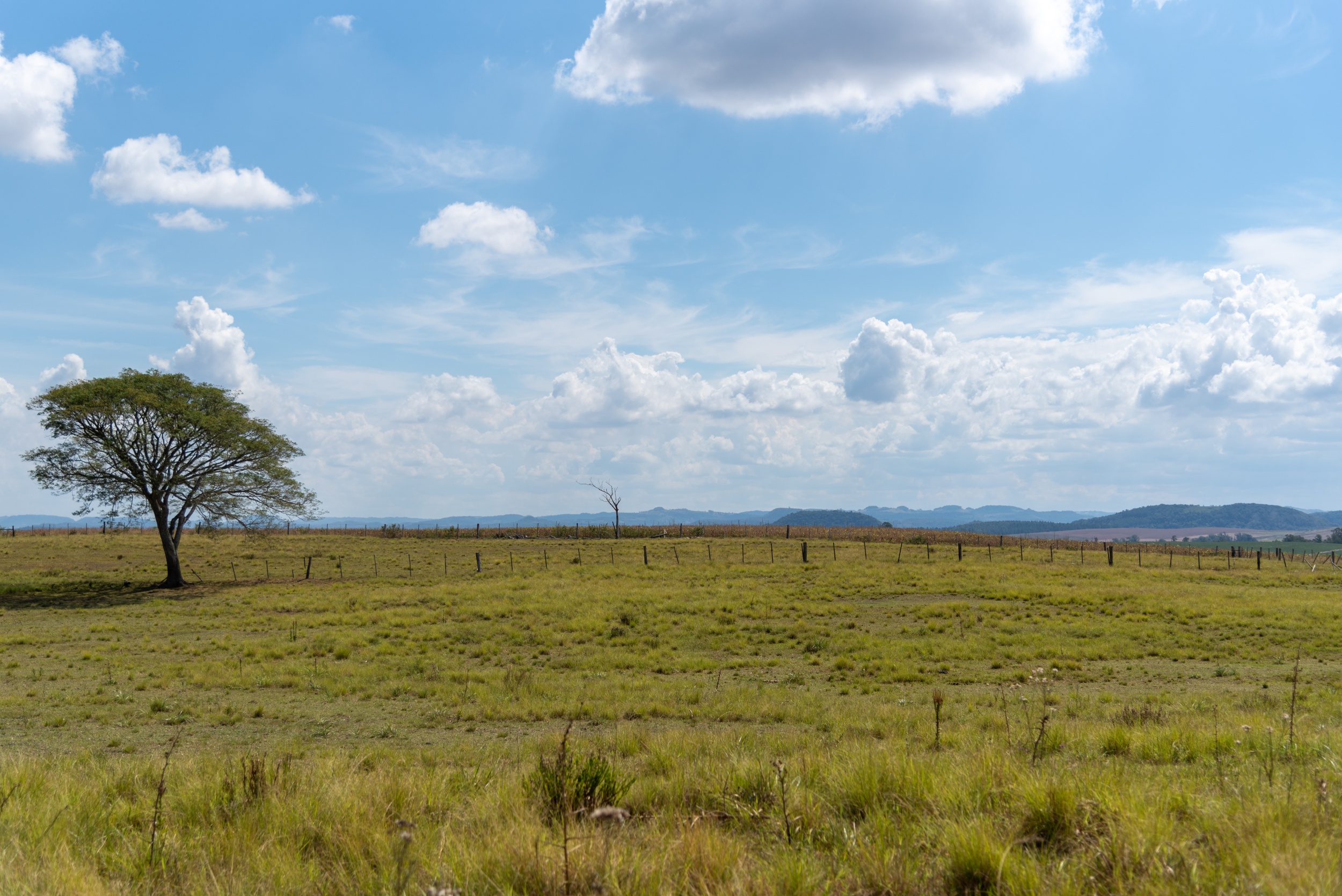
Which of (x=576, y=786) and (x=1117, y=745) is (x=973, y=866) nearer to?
(x=576, y=786)

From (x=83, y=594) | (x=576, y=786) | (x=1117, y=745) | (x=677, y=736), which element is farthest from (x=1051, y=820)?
(x=83, y=594)

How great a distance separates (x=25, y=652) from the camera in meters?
26.1

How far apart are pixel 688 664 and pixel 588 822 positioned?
61.9 ft

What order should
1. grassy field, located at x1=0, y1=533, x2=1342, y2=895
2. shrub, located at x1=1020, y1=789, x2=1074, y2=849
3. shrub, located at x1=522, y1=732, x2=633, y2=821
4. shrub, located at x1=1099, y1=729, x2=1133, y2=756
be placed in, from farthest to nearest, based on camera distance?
shrub, located at x1=1099, y1=729, x2=1133, y2=756 → shrub, located at x1=522, y1=732, x2=633, y2=821 → shrub, located at x1=1020, y1=789, x2=1074, y2=849 → grassy field, located at x1=0, y1=533, x2=1342, y2=895

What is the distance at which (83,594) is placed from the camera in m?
43.9

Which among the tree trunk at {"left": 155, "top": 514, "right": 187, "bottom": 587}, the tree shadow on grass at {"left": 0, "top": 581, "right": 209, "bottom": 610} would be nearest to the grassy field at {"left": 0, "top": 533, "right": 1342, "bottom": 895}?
the tree shadow on grass at {"left": 0, "top": 581, "right": 209, "bottom": 610}

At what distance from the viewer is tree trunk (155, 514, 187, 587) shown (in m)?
46.6

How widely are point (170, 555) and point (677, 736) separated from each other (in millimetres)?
47411

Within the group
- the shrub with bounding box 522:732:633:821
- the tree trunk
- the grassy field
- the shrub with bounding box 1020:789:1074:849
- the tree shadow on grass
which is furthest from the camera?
the tree trunk

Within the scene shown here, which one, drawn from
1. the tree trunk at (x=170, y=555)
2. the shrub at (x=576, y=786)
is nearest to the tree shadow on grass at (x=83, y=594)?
the tree trunk at (x=170, y=555)

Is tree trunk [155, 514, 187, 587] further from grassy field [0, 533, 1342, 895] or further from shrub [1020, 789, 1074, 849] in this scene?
shrub [1020, 789, 1074, 849]

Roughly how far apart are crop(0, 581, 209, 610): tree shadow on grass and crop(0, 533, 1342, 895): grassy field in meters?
0.47

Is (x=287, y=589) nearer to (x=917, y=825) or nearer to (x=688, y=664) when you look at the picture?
(x=688, y=664)

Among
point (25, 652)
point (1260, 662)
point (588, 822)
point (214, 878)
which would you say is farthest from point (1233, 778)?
point (25, 652)
